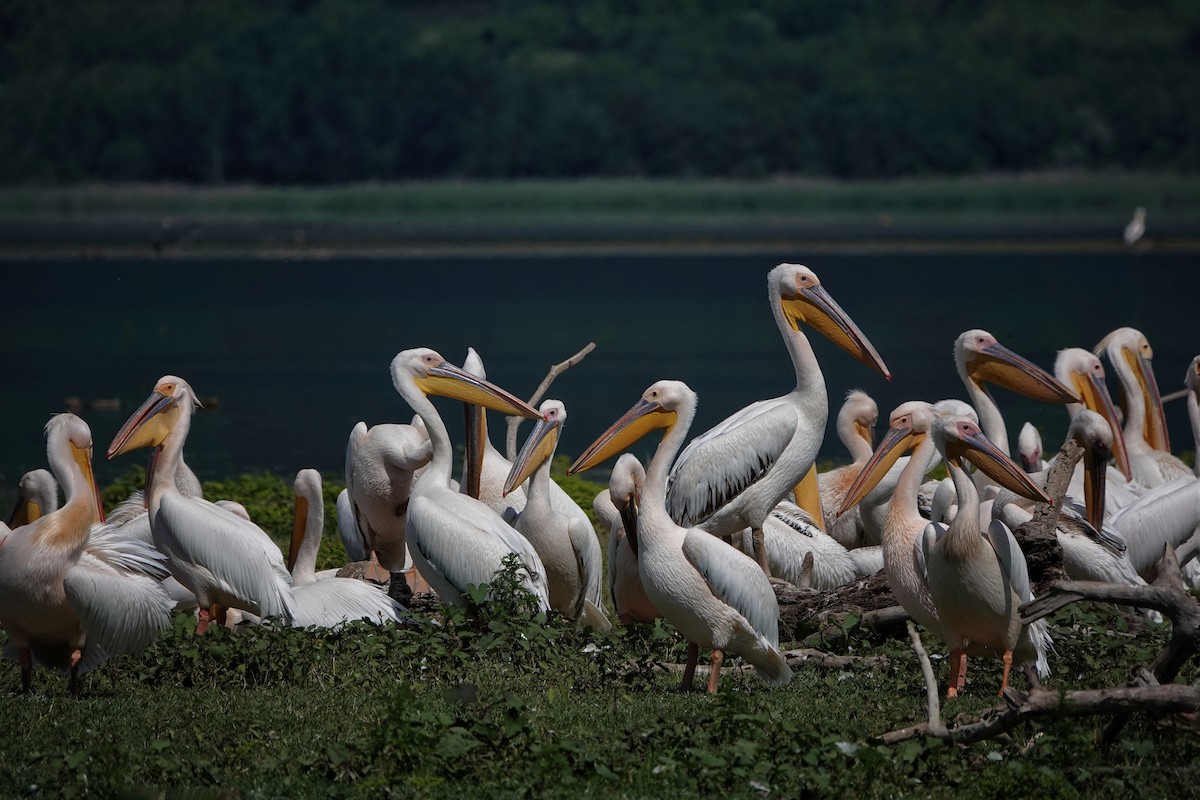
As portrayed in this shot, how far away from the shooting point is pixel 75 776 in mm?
4730

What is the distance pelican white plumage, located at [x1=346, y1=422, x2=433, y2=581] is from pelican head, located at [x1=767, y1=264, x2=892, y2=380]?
174 centimetres

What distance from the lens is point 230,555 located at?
6.54m

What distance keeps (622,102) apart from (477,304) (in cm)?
4679

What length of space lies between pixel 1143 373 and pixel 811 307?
9.51 ft

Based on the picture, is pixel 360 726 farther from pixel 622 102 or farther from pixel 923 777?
pixel 622 102

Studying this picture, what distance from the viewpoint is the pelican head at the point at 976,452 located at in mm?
5875

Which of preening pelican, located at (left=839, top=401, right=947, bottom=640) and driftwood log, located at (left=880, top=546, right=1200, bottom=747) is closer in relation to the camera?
driftwood log, located at (left=880, top=546, right=1200, bottom=747)

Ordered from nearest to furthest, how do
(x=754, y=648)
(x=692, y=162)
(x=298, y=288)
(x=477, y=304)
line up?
(x=754, y=648)
(x=477, y=304)
(x=298, y=288)
(x=692, y=162)

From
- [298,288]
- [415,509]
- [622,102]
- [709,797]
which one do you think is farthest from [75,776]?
[622,102]

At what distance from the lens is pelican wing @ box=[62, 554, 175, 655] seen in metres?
5.86

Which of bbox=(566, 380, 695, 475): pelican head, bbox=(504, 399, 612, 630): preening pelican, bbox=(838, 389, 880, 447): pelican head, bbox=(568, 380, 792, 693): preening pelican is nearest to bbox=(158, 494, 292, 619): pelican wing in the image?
bbox=(504, 399, 612, 630): preening pelican

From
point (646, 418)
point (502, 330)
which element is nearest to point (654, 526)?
point (646, 418)

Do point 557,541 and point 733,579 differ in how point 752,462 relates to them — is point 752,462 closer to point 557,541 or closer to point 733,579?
point 557,541

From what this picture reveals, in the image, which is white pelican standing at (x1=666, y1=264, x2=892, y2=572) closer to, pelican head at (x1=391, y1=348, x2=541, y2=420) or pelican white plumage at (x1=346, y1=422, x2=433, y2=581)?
pelican head at (x1=391, y1=348, x2=541, y2=420)
